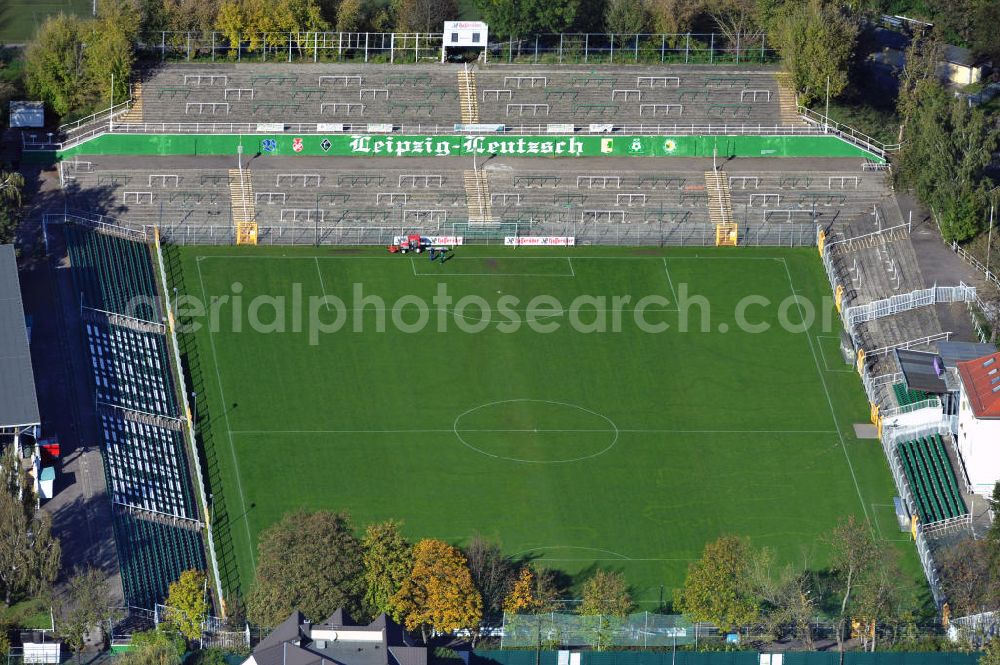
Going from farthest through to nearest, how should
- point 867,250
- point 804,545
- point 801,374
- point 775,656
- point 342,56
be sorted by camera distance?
point 342,56 → point 867,250 → point 801,374 → point 804,545 → point 775,656

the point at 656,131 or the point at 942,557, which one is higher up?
the point at 656,131

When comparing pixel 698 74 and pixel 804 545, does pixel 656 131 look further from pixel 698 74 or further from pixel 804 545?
pixel 804 545

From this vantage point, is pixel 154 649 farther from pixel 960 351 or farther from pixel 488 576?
pixel 960 351

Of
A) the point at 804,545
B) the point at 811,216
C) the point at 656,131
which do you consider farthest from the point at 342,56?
the point at 804,545

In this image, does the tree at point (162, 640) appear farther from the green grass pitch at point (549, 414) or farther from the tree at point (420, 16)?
the tree at point (420, 16)

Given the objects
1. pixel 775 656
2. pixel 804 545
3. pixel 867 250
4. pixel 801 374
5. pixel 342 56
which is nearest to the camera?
pixel 775 656

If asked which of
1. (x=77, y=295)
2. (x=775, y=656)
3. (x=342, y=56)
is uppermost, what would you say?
(x=342, y=56)

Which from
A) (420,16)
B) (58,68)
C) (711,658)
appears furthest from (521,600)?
(58,68)

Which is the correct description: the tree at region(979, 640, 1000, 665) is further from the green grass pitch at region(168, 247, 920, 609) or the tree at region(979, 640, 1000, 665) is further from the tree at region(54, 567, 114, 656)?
the tree at region(54, 567, 114, 656)
